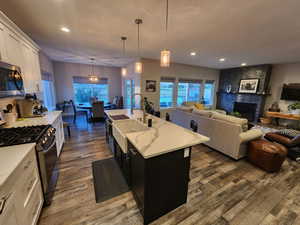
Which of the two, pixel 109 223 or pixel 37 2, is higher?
pixel 37 2

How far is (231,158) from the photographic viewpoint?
9.40 feet

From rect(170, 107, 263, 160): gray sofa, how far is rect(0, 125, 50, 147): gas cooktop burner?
3338 millimetres

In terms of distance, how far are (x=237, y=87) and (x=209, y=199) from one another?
6.78m

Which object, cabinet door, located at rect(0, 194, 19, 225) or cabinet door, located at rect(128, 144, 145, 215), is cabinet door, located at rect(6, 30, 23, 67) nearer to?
cabinet door, located at rect(0, 194, 19, 225)

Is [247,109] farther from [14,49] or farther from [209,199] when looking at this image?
[14,49]

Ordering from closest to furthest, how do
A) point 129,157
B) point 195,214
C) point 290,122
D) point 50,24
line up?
point 195,214 → point 129,157 → point 50,24 → point 290,122

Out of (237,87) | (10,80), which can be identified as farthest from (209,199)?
(237,87)

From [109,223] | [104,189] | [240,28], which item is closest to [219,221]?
[109,223]

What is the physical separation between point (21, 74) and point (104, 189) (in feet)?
8.26

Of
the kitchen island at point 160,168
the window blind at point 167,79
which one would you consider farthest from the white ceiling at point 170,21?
the window blind at point 167,79

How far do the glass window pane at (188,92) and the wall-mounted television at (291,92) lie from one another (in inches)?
136

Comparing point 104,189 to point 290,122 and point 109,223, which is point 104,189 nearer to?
point 109,223

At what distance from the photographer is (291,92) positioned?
5.28 metres

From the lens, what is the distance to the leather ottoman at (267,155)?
233 centimetres
